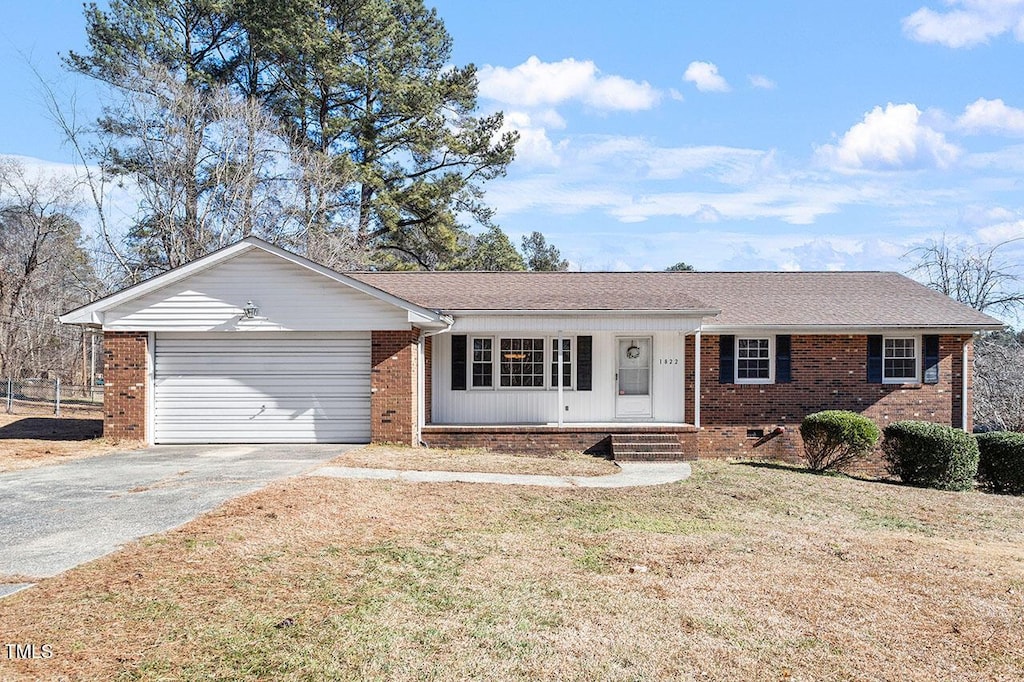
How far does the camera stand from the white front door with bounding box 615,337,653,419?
15812mm

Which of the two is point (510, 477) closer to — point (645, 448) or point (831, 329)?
point (645, 448)

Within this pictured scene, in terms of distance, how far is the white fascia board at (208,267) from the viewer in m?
13.2

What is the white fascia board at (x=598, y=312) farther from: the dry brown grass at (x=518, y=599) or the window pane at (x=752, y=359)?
the dry brown grass at (x=518, y=599)

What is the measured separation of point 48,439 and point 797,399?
616 inches

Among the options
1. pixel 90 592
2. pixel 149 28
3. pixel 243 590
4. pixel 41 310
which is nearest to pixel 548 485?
pixel 243 590

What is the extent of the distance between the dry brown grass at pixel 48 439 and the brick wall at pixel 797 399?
37.7 ft

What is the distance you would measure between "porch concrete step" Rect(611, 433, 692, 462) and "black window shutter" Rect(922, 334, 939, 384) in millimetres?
6126

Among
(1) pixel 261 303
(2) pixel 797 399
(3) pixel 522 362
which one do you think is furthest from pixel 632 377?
(1) pixel 261 303

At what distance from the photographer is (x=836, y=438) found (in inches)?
537

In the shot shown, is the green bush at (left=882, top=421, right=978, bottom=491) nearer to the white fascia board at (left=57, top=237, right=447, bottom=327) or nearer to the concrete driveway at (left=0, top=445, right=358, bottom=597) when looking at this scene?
the white fascia board at (left=57, top=237, right=447, bottom=327)

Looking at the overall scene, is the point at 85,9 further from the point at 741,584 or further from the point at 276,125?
the point at 741,584

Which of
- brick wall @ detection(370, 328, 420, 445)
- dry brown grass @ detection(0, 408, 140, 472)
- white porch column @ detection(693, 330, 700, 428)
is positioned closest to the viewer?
dry brown grass @ detection(0, 408, 140, 472)

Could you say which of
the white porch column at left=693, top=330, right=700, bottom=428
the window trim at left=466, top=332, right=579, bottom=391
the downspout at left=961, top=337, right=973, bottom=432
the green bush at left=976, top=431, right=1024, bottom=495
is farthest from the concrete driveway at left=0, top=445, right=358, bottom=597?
the downspout at left=961, top=337, right=973, bottom=432

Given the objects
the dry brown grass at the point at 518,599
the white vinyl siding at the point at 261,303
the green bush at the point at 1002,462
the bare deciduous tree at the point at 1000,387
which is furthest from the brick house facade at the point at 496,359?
the dry brown grass at the point at 518,599
